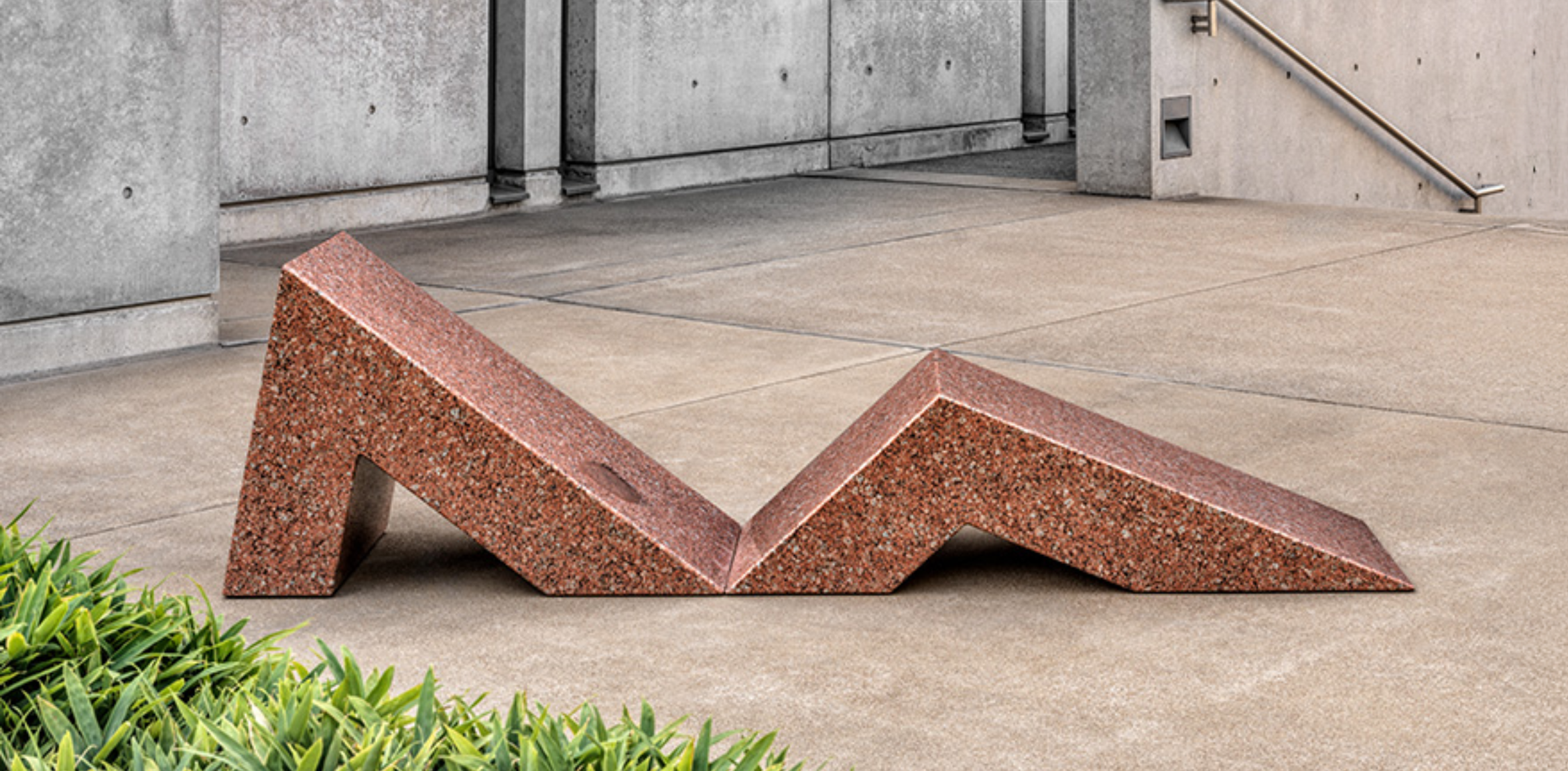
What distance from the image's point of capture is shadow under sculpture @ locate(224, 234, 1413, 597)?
14.5ft

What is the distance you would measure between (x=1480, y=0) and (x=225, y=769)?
59.0 feet

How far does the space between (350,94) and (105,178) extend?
4688 millimetres

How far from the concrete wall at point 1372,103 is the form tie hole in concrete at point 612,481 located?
908 cm

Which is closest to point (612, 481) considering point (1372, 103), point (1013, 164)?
point (1013, 164)

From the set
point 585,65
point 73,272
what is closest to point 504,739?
point 73,272

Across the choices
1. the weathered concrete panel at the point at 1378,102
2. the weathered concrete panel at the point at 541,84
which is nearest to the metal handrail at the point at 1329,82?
the weathered concrete panel at the point at 1378,102

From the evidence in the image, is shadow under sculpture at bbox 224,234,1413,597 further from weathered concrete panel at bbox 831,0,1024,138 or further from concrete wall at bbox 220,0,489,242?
weathered concrete panel at bbox 831,0,1024,138

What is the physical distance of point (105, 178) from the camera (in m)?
7.36

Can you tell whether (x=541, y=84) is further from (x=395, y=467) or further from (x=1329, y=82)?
(x=395, y=467)

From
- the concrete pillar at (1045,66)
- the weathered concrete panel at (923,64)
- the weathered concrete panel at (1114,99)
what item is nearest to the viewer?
the weathered concrete panel at (1114,99)

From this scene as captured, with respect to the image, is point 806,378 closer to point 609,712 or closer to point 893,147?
point 609,712

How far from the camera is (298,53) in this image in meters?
11.6

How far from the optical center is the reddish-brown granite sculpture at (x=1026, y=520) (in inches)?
176

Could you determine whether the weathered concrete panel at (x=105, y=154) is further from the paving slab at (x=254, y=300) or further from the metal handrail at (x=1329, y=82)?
the metal handrail at (x=1329, y=82)
